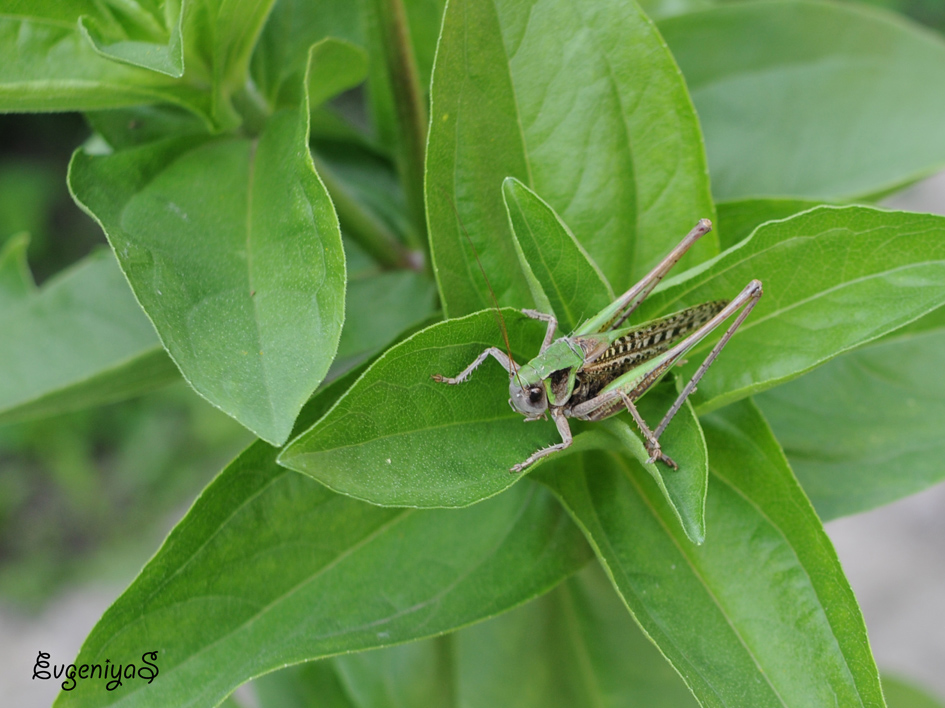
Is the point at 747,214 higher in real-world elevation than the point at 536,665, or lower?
higher

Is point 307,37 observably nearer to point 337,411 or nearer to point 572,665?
point 337,411

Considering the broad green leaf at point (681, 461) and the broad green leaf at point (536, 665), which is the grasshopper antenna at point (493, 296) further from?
the broad green leaf at point (536, 665)

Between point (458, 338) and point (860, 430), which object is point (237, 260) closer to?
point (458, 338)

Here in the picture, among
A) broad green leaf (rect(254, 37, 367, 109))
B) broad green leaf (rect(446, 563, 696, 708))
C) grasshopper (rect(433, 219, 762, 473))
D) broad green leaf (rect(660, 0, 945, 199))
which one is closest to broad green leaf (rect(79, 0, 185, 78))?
broad green leaf (rect(254, 37, 367, 109))

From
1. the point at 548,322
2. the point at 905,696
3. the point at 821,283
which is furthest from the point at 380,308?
the point at 905,696

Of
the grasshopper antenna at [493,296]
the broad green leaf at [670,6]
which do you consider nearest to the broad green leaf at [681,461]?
the grasshopper antenna at [493,296]

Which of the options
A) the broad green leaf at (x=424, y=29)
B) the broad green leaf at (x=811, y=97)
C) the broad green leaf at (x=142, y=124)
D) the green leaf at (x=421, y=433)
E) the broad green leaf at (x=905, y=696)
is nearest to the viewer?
the green leaf at (x=421, y=433)
